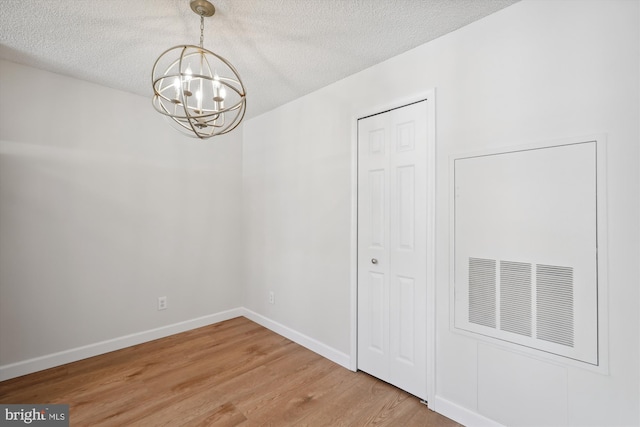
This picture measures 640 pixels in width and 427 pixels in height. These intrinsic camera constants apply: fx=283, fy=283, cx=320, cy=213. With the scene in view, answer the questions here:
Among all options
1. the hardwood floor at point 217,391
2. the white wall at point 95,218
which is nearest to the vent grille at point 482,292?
the hardwood floor at point 217,391

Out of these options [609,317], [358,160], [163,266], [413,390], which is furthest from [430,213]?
[163,266]

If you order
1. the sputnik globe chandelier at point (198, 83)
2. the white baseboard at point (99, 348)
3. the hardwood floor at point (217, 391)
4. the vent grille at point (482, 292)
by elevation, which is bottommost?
the hardwood floor at point (217, 391)

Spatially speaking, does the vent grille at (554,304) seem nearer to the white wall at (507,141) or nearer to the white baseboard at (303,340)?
the white wall at (507,141)

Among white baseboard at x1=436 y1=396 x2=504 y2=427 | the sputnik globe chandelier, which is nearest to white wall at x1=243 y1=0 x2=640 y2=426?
white baseboard at x1=436 y1=396 x2=504 y2=427

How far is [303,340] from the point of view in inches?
113

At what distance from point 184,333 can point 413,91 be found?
131 inches

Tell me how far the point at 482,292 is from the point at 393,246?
673mm

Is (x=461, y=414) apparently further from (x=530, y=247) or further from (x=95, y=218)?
(x=95, y=218)

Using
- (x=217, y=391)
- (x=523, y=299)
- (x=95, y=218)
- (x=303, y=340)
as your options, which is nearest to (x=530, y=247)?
(x=523, y=299)

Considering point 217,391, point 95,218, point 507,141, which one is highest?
point 507,141

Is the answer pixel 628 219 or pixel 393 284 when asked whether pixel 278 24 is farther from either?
pixel 628 219

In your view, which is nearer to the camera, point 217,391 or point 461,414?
point 461,414

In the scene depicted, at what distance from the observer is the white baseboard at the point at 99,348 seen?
229 centimetres

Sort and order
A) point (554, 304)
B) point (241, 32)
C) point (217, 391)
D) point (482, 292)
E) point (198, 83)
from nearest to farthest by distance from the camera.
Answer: point (554, 304) → point (482, 292) → point (241, 32) → point (217, 391) → point (198, 83)
